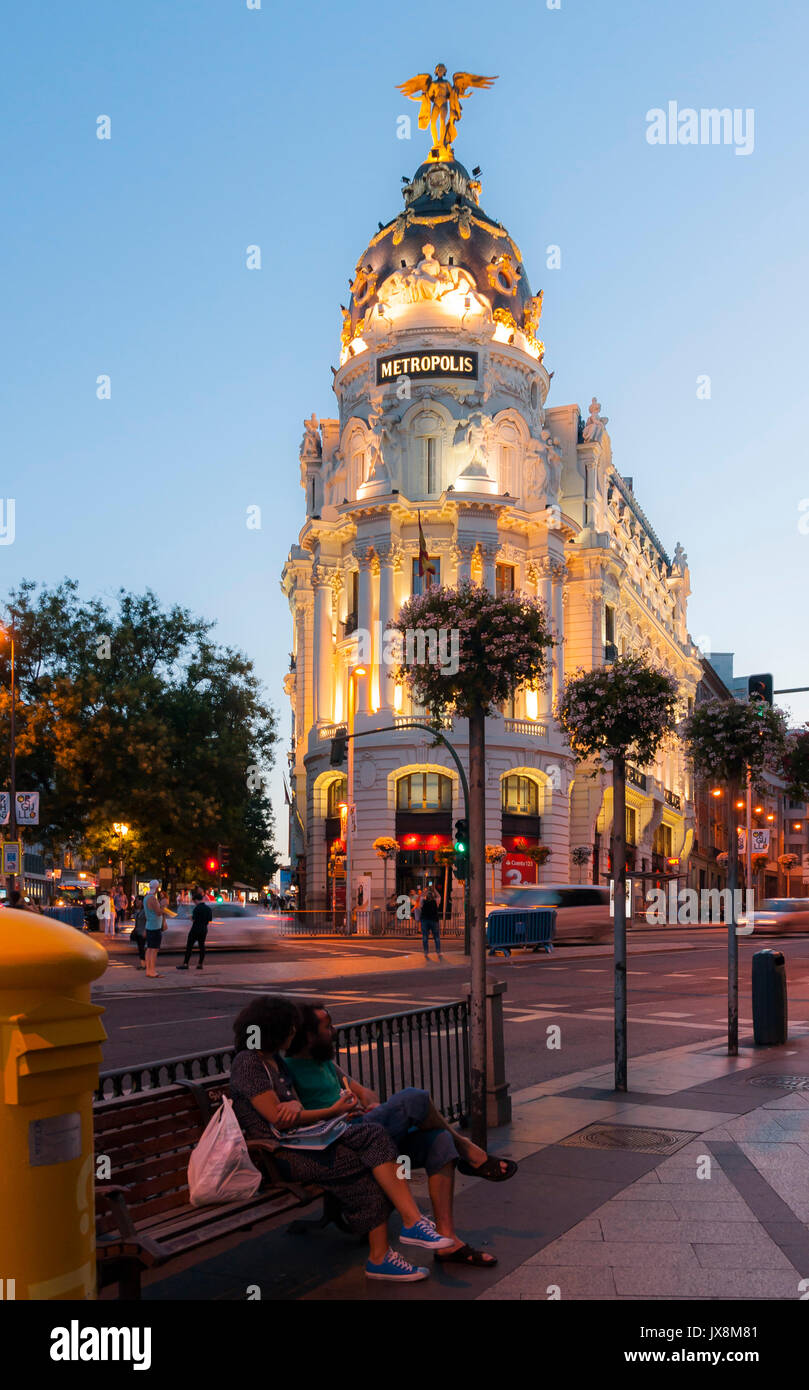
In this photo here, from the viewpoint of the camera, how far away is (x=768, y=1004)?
14367 millimetres

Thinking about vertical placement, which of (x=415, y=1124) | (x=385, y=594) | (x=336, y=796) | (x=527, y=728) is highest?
(x=385, y=594)

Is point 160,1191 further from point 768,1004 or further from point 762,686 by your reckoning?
point 762,686

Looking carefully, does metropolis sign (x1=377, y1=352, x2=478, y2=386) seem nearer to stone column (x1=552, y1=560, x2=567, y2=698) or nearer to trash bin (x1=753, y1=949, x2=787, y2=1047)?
stone column (x1=552, y1=560, x2=567, y2=698)

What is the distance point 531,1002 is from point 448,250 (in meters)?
42.3

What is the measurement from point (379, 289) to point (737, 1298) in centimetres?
5385

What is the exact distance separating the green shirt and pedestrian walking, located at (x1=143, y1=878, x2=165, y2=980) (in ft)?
63.0

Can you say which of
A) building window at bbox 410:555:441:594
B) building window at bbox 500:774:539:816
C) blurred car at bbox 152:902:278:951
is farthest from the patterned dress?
building window at bbox 500:774:539:816

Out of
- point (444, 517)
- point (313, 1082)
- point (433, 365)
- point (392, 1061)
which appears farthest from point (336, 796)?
point (313, 1082)

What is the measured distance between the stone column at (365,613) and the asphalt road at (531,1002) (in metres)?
21.0

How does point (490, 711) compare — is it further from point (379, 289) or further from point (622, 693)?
point (379, 289)

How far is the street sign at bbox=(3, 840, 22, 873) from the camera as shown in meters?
29.2

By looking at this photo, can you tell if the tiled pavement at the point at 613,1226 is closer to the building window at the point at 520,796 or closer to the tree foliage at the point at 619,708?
the tree foliage at the point at 619,708

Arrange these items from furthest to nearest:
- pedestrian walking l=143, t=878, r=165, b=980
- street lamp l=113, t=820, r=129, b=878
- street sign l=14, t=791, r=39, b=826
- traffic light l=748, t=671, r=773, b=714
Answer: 1. street lamp l=113, t=820, r=129, b=878
2. street sign l=14, t=791, r=39, b=826
3. pedestrian walking l=143, t=878, r=165, b=980
4. traffic light l=748, t=671, r=773, b=714

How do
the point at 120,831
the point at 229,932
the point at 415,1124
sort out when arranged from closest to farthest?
the point at 415,1124 → the point at 229,932 → the point at 120,831
